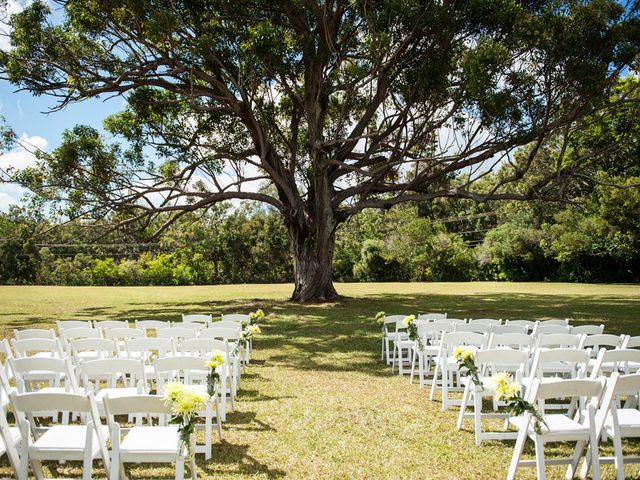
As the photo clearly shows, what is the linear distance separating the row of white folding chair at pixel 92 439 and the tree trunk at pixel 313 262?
51.0 ft

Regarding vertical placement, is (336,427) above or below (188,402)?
below

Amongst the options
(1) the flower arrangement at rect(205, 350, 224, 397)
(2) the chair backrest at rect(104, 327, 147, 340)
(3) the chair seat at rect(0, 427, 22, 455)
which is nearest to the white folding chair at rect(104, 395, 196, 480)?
(1) the flower arrangement at rect(205, 350, 224, 397)

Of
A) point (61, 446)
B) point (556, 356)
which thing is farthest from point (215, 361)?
point (556, 356)

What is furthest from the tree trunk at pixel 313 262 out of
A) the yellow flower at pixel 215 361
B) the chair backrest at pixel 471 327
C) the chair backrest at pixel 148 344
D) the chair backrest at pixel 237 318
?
the yellow flower at pixel 215 361

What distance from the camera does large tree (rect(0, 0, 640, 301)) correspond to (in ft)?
43.3

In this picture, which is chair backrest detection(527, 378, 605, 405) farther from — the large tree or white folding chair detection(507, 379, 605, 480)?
the large tree

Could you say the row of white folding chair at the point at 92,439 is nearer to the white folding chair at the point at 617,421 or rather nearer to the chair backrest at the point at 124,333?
the chair backrest at the point at 124,333

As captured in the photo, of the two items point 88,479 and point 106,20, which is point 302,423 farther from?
point 106,20

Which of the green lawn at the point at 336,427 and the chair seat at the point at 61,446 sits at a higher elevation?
the chair seat at the point at 61,446

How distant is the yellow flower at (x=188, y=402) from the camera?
3.11 metres

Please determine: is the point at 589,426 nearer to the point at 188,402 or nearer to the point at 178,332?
the point at 188,402

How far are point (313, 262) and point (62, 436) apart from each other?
1590 cm

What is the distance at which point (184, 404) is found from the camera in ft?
10.2

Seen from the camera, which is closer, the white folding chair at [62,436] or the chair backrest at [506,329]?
the white folding chair at [62,436]
